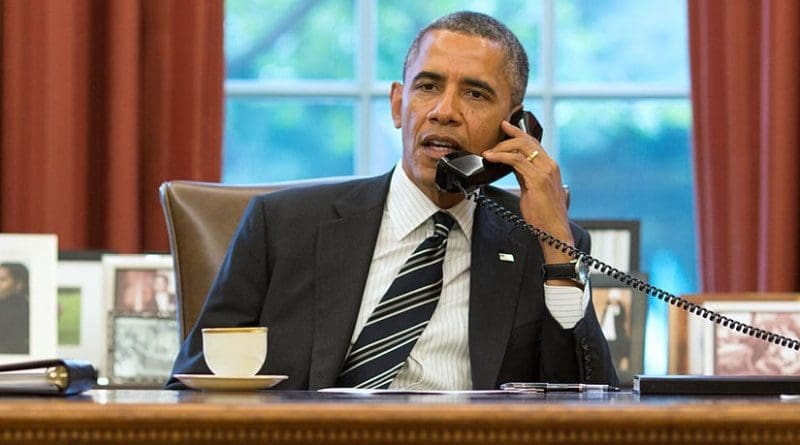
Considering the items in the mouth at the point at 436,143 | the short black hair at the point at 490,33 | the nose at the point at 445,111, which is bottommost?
the mouth at the point at 436,143

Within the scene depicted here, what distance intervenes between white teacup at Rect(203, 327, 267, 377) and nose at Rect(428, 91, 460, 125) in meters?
0.84

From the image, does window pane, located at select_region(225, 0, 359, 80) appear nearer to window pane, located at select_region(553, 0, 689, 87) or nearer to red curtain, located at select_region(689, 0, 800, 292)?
window pane, located at select_region(553, 0, 689, 87)

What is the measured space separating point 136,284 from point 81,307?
0.50ft

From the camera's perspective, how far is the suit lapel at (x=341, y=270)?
2.34 metres

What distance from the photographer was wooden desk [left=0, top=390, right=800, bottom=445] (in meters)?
1.23

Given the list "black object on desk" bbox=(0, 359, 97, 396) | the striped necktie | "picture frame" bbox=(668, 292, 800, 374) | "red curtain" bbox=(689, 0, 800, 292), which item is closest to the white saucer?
"black object on desk" bbox=(0, 359, 97, 396)

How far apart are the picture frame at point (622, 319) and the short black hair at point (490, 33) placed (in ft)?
2.07

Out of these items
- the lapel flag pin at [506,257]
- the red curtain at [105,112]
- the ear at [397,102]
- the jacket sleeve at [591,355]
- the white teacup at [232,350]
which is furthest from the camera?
the red curtain at [105,112]

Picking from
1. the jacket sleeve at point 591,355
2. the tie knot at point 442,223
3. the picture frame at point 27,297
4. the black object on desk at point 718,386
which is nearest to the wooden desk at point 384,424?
the black object on desk at point 718,386

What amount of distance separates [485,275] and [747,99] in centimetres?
155

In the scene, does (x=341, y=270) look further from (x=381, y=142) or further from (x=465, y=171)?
(x=381, y=142)

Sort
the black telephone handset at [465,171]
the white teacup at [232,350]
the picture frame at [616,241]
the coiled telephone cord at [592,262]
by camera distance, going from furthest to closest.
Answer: the picture frame at [616,241], the black telephone handset at [465,171], the coiled telephone cord at [592,262], the white teacup at [232,350]

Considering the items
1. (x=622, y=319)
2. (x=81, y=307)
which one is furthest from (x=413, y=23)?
(x=81, y=307)

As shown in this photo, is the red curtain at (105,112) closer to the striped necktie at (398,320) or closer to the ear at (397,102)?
the ear at (397,102)
